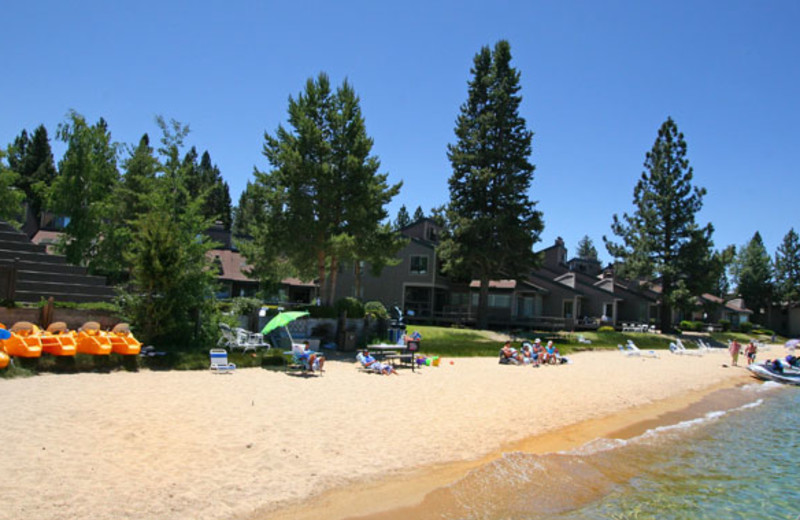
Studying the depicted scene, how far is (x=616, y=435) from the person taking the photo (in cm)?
1358

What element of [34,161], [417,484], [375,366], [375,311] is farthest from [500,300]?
[34,161]

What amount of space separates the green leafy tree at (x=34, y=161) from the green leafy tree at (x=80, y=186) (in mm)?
36291

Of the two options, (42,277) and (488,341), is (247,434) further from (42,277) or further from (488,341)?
(488,341)

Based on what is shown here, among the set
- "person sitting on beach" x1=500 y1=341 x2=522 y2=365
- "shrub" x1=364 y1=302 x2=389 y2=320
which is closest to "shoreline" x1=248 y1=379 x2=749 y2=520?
"person sitting on beach" x1=500 y1=341 x2=522 y2=365

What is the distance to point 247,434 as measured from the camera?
10.1 meters

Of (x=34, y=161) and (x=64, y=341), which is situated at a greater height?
(x=34, y=161)

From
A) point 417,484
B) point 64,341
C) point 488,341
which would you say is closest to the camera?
point 417,484

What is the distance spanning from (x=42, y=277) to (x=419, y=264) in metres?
30.6

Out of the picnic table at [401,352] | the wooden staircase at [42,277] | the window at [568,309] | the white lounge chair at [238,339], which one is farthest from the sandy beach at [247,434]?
the window at [568,309]

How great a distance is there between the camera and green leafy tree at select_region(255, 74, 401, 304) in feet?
85.3

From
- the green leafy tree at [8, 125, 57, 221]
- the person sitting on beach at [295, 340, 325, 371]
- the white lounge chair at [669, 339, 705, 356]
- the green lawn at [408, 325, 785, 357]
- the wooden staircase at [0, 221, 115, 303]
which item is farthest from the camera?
the green leafy tree at [8, 125, 57, 221]

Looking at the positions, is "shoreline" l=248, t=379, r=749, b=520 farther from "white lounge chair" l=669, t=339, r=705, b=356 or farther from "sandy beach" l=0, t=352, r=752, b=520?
"white lounge chair" l=669, t=339, r=705, b=356

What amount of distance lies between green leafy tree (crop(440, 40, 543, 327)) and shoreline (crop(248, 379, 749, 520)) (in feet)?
79.9

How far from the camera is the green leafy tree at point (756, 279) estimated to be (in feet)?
247
